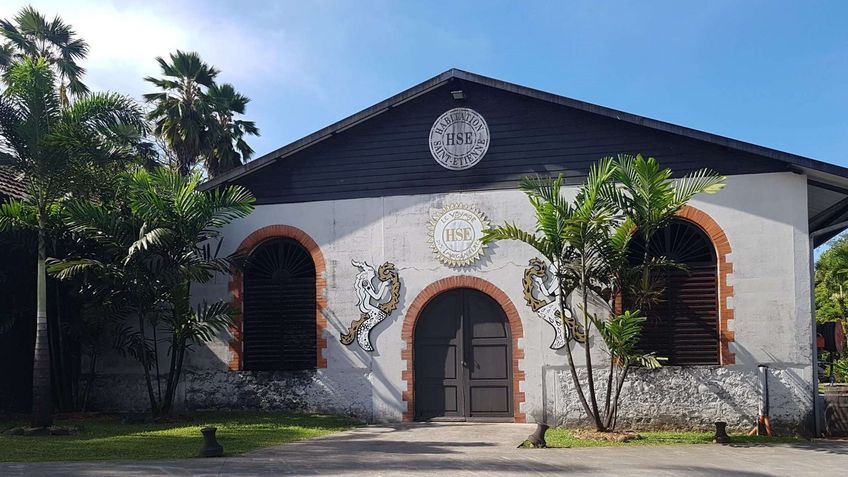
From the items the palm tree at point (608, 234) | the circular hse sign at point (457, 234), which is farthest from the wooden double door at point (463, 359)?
the palm tree at point (608, 234)

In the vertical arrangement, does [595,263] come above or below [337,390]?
above

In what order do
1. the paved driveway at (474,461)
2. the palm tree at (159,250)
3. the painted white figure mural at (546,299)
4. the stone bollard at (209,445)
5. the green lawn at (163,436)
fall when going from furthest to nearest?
1. the painted white figure mural at (546,299)
2. the palm tree at (159,250)
3. the green lawn at (163,436)
4. the stone bollard at (209,445)
5. the paved driveway at (474,461)

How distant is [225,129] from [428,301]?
11.4 meters

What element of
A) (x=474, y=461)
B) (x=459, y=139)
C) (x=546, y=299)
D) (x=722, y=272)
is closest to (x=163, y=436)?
(x=474, y=461)

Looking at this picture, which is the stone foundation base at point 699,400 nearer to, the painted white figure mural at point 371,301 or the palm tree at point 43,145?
the painted white figure mural at point 371,301

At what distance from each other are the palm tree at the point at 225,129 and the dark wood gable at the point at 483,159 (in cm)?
760

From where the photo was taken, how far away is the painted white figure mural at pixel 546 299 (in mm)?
13945

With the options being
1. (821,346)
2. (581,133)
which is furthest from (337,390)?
(821,346)

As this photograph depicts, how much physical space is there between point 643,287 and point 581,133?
134 inches

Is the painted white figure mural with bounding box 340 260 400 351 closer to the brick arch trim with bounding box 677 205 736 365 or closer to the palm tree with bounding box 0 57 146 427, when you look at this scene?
the palm tree with bounding box 0 57 146 427

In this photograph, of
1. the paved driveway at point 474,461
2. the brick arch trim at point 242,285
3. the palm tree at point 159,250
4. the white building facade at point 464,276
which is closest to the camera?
the paved driveway at point 474,461

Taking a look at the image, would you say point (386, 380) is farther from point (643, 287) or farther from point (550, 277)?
point (643, 287)

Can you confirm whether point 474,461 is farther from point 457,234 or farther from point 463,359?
point 457,234

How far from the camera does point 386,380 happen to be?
14.8 meters
